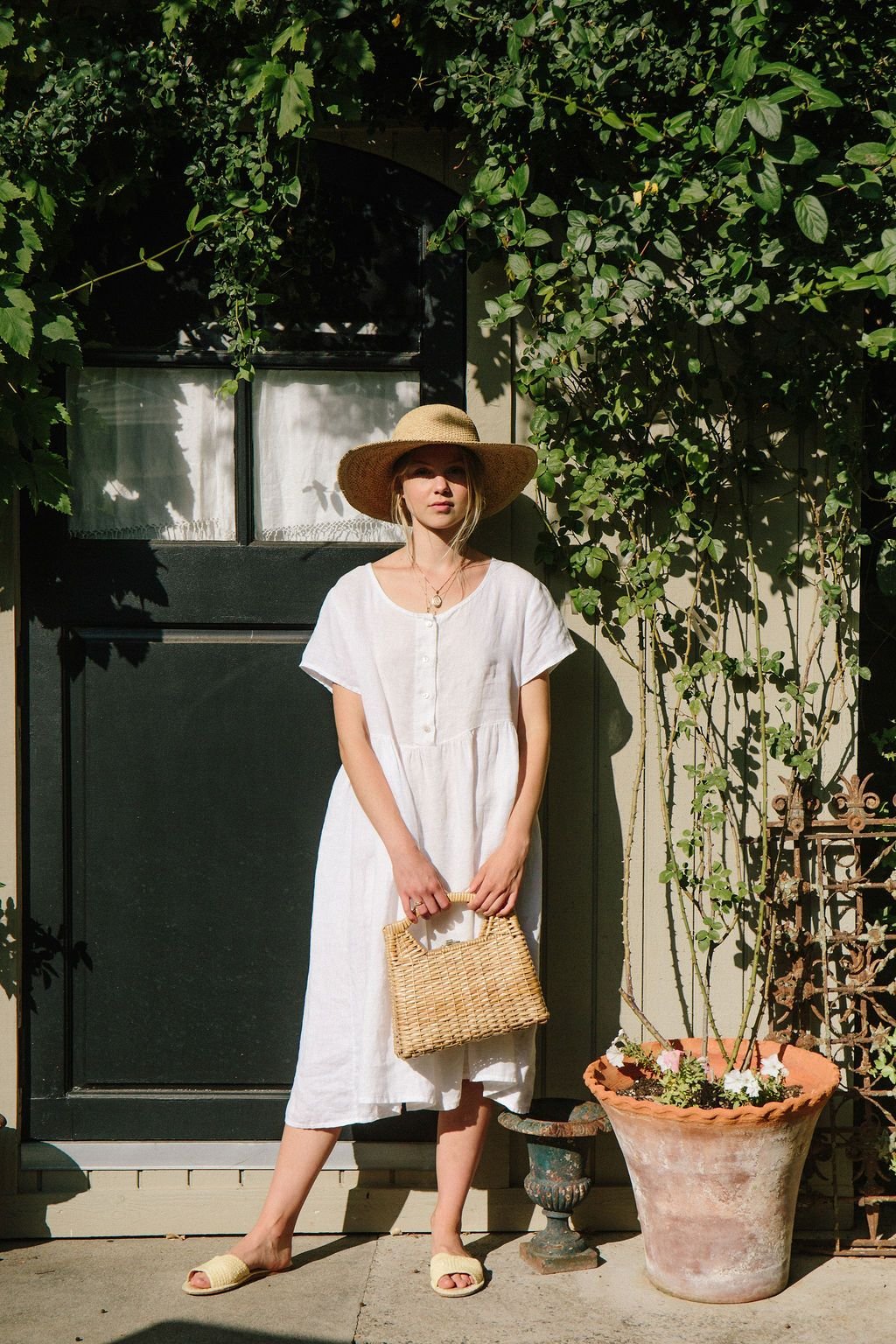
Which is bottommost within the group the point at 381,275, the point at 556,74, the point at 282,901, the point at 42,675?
the point at 282,901

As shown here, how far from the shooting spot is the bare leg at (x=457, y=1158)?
3008mm

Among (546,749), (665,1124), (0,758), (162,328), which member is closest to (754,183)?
(546,749)

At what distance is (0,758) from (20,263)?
125 cm

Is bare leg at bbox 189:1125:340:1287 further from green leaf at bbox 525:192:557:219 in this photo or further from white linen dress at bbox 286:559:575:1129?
green leaf at bbox 525:192:557:219

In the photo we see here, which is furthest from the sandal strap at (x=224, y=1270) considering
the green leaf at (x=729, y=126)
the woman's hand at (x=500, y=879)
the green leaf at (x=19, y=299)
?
the green leaf at (x=729, y=126)

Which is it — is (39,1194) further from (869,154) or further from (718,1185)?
(869,154)

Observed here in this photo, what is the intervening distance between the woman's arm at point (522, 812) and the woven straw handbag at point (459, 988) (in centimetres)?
5

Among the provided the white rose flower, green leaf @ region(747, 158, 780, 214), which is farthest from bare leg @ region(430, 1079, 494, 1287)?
green leaf @ region(747, 158, 780, 214)

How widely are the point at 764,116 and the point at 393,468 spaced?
1.17 metres

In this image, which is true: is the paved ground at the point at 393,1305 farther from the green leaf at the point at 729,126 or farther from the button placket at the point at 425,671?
the green leaf at the point at 729,126

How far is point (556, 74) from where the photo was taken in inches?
112

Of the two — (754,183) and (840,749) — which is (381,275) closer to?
(754,183)

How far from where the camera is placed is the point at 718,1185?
2.82 m

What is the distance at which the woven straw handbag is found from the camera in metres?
2.79
